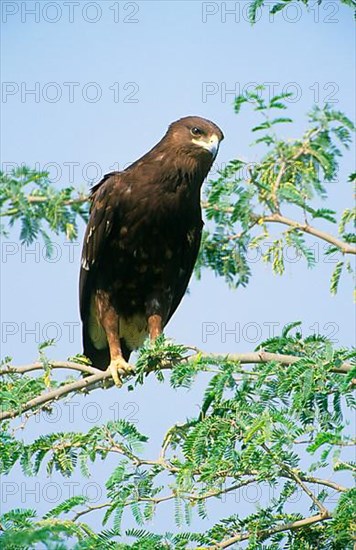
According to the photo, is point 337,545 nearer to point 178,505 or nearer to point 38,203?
point 178,505

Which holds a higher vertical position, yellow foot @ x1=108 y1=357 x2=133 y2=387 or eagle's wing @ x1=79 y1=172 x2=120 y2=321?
eagle's wing @ x1=79 y1=172 x2=120 y2=321

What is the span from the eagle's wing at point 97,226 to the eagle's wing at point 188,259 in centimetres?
52

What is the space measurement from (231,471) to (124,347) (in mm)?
2771

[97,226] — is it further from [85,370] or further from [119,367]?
[85,370]

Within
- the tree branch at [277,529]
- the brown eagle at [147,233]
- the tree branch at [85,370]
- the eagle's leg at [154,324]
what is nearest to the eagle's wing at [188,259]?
the brown eagle at [147,233]

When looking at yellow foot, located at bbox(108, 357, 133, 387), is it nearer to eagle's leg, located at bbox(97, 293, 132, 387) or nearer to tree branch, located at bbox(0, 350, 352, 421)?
eagle's leg, located at bbox(97, 293, 132, 387)

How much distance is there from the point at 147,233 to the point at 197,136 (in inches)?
28.4

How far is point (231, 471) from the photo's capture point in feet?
13.9

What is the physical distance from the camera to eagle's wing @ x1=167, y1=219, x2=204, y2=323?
6.43 m

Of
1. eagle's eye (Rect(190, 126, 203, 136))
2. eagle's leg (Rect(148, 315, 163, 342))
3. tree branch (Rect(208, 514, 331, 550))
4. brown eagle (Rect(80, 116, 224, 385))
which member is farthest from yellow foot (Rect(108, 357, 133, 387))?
tree branch (Rect(208, 514, 331, 550))

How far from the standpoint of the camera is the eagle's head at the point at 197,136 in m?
6.32

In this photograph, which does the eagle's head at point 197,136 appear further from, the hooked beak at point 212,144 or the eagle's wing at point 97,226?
the eagle's wing at point 97,226

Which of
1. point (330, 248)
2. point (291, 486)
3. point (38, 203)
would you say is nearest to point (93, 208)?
point (38, 203)

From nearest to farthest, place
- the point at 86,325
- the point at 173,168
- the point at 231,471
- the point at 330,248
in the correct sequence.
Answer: the point at 231,471
the point at 330,248
the point at 173,168
the point at 86,325
